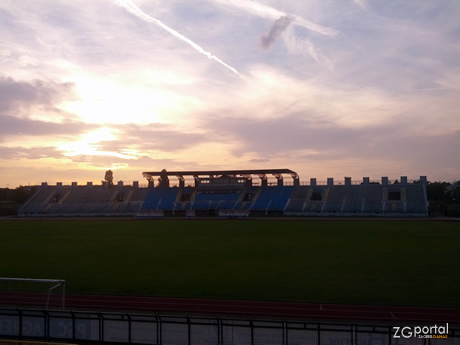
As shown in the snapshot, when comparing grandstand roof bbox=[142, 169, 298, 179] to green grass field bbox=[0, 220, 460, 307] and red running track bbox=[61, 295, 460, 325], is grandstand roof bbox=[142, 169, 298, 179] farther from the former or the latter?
red running track bbox=[61, 295, 460, 325]

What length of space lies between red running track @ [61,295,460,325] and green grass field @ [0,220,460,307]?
839 millimetres

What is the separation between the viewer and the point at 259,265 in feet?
82.3

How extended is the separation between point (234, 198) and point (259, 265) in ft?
181

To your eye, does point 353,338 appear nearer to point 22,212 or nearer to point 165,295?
point 165,295

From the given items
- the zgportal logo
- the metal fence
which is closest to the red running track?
the metal fence

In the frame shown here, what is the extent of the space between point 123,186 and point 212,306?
253 feet

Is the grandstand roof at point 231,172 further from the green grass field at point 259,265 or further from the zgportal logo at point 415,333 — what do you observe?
the zgportal logo at point 415,333

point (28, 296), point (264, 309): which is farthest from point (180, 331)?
point (28, 296)

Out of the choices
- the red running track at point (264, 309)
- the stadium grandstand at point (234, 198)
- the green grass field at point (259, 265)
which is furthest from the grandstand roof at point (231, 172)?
the red running track at point (264, 309)

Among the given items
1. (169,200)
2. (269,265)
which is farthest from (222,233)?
(169,200)

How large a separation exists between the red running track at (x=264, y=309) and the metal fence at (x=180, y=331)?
3.56m

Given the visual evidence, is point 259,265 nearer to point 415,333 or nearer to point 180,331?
point 180,331

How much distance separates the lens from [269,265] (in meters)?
25.0

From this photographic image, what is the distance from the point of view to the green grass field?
740 inches
